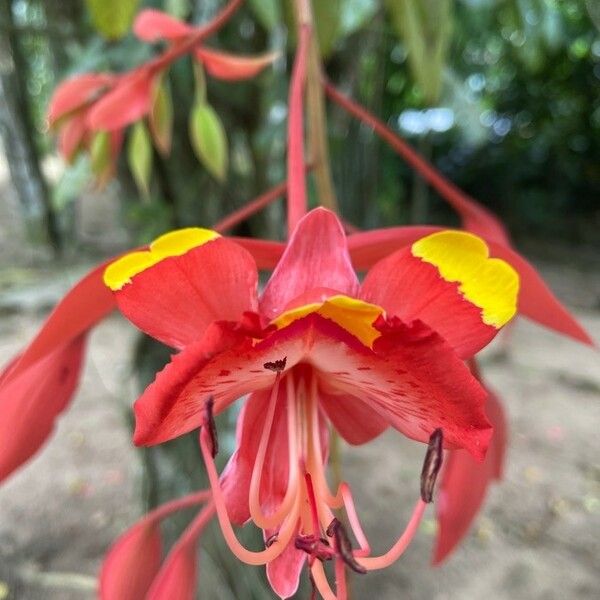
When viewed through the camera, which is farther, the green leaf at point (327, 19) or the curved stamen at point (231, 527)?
the green leaf at point (327, 19)

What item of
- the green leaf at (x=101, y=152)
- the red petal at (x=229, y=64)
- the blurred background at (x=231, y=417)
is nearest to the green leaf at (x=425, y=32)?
the blurred background at (x=231, y=417)

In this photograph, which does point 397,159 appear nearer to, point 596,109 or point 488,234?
point 596,109

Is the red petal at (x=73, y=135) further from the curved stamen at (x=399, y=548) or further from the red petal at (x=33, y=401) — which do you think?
the curved stamen at (x=399, y=548)

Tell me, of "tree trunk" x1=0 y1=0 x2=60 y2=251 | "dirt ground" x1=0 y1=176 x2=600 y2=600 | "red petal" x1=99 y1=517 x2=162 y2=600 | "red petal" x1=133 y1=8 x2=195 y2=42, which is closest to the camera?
"red petal" x1=99 y1=517 x2=162 y2=600

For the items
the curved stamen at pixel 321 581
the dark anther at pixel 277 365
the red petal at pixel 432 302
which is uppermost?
the red petal at pixel 432 302

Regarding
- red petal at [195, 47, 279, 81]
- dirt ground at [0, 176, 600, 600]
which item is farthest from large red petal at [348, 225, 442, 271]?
dirt ground at [0, 176, 600, 600]

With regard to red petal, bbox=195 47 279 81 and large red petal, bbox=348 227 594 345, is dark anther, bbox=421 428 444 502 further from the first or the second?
red petal, bbox=195 47 279 81

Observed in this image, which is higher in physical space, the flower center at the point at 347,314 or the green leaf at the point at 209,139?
the flower center at the point at 347,314
